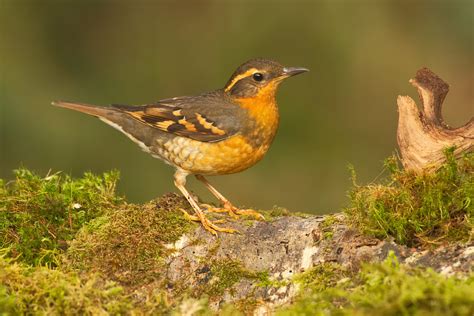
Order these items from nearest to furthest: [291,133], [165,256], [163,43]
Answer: [165,256] → [291,133] → [163,43]

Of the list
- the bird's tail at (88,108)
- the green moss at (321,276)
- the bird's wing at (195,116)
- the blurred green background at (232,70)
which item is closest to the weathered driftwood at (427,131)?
the green moss at (321,276)

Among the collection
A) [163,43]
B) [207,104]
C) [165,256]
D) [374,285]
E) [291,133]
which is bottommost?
[374,285]

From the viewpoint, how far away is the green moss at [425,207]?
535 cm

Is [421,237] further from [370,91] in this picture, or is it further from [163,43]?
[163,43]

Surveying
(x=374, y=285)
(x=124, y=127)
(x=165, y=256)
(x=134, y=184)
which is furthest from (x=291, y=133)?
(x=374, y=285)

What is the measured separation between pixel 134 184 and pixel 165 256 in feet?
21.9

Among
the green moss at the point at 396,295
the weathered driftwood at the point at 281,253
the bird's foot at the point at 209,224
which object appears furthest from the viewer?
the bird's foot at the point at 209,224

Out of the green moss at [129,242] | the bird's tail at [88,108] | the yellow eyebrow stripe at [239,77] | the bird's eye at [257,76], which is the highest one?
the bird's tail at [88,108]

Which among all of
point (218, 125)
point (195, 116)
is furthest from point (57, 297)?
point (195, 116)

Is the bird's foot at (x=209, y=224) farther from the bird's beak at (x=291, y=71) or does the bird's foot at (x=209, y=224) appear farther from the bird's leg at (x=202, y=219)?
the bird's beak at (x=291, y=71)

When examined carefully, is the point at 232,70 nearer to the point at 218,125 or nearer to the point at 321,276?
the point at 218,125

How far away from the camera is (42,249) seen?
600cm

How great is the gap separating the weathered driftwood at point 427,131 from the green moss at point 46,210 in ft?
8.99

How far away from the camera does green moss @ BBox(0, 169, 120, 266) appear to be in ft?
20.0
